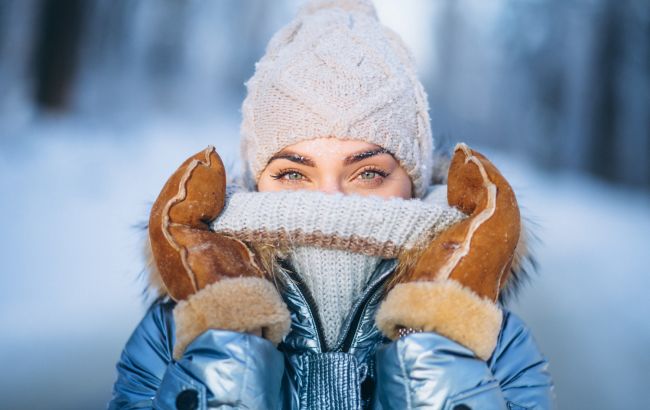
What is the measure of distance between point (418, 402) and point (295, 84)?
682mm

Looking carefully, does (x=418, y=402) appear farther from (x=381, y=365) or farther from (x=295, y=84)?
(x=295, y=84)

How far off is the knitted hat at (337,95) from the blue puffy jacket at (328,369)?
295 mm

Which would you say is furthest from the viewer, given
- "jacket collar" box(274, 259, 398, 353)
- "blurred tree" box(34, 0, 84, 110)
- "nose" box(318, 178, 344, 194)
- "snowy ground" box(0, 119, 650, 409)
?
"blurred tree" box(34, 0, 84, 110)

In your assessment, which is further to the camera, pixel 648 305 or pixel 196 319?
pixel 648 305

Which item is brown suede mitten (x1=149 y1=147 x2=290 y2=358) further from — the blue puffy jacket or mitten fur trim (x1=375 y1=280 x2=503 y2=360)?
mitten fur trim (x1=375 y1=280 x2=503 y2=360)

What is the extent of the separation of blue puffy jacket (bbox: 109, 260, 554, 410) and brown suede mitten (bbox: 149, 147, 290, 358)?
0.10 ft

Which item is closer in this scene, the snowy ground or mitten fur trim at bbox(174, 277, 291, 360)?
mitten fur trim at bbox(174, 277, 291, 360)

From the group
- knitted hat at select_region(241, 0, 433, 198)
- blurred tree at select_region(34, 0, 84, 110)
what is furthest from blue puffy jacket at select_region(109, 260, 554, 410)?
blurred tree at select_region(34, 0, 84, 110)

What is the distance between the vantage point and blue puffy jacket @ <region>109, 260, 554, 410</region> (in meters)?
0.78

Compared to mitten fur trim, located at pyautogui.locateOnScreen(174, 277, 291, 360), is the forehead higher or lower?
higher

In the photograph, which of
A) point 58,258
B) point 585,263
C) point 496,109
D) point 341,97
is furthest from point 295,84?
point 496,109

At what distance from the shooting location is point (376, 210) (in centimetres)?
96

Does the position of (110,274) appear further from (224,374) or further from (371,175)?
(224,374)

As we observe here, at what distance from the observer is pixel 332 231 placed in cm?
95
